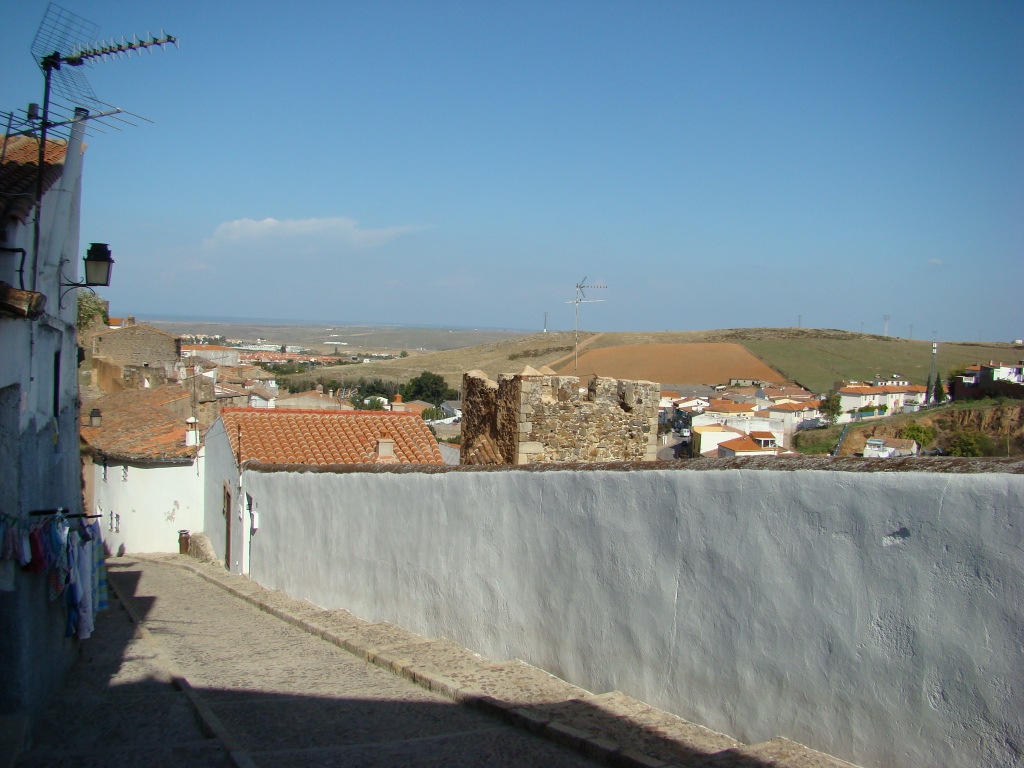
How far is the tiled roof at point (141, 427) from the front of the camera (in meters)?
23.1

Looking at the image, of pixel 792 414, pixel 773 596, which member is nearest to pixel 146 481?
pixel 773 596

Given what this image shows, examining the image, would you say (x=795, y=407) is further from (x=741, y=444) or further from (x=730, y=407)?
(x=741, y=444)

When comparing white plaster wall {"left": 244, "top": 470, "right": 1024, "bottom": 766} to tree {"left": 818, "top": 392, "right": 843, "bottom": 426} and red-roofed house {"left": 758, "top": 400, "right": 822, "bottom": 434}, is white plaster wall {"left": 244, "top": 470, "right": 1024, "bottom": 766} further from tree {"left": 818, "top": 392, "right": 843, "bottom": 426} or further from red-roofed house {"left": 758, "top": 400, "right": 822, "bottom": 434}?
red-roofed house {"left": 758, "top": 400, "right": 822, "bottom": 434}

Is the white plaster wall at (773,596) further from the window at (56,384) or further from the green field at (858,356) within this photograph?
the green field at (858,356)

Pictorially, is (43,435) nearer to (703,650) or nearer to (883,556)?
(703,650)

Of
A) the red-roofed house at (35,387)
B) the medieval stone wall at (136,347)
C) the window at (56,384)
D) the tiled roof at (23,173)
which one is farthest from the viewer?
the medieval stone wall at (136,347)

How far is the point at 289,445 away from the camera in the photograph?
17.2 m

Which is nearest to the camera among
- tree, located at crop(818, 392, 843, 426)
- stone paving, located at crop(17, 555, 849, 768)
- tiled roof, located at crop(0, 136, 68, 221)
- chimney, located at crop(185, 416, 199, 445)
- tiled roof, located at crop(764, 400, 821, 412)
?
stone paving, located at crop(17, 555, 849, 768)

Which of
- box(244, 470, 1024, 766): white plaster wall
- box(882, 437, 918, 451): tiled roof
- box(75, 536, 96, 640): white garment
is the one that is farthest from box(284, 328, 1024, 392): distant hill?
box(244, 470, 1024, 766): white plaster wall

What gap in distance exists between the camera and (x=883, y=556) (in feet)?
13.9

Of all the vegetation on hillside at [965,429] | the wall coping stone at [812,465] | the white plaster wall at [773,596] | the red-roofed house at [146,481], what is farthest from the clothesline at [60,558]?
the red-roofed house at [146,481]

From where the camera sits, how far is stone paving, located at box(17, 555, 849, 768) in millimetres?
5195

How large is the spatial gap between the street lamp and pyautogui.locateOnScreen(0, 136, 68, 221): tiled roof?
89cm

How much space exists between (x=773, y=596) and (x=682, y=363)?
2659 inches
